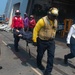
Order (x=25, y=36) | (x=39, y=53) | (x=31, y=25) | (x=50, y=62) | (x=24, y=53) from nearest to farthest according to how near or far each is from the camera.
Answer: (x=50, y=62)
(x=39, y=53)
(x=25, y=36)
(x=24, y=53)
(x=31, y=25)

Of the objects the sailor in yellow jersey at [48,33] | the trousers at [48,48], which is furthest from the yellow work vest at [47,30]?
the trousers at [48,48]

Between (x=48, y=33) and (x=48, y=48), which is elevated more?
(x=48, y=33)

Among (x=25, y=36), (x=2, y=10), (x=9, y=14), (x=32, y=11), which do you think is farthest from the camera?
(x=2, y=10)

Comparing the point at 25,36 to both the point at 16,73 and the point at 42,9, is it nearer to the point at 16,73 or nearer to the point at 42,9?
the point at 16,73

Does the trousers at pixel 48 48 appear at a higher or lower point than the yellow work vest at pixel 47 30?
lower

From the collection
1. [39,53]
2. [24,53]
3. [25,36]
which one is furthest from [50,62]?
[24,53]

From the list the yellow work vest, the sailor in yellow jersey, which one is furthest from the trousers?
the yellow work vest

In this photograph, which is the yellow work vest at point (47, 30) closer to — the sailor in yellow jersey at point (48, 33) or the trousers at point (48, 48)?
the sailor in yellow jersey at point (48, 33)

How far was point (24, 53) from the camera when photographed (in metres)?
11.0

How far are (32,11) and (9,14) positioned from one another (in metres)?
5.90

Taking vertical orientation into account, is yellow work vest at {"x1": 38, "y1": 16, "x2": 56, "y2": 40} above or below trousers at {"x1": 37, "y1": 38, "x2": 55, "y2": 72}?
above

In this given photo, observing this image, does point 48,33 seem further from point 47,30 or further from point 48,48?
point 48,48

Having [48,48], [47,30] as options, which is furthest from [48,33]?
[48,48]

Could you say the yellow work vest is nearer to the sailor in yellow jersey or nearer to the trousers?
the sailor in yellow jersey
